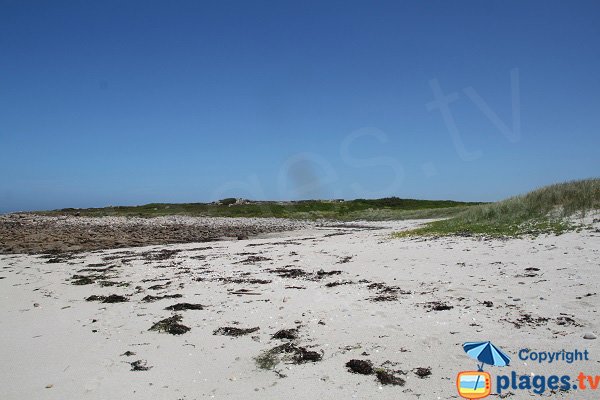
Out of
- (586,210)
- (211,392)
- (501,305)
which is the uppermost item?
(586,210)

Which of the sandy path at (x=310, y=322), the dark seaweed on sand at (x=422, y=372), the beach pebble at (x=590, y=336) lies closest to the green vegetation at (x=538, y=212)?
the sandy path at (x=310, y=322)

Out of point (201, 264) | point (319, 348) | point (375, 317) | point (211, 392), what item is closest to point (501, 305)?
point (375, 317)

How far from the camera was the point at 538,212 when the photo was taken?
18.3 m

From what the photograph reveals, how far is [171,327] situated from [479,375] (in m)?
5.08

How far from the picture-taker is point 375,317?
718 centimetres

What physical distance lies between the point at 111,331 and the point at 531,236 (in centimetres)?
1334

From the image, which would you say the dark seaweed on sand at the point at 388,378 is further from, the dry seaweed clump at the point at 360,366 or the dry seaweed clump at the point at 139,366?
the dry seaweed clump at the point at 139,366

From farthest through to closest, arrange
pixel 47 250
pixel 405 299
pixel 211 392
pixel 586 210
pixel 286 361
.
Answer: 1. pixel 47 250
2. pixel 586 210
3. pixel 405 299
4. pixel 286 361
5. pixel 211 392

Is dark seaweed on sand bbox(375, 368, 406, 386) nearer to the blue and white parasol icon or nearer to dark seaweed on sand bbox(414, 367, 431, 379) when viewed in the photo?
dark seaweed on sand bbox(414, 367, 431, 379)

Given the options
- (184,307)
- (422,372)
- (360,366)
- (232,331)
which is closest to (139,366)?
(232,331)

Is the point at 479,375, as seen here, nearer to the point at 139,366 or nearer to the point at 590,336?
the point at 590,336

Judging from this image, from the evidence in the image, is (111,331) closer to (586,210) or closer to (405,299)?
(405,299)

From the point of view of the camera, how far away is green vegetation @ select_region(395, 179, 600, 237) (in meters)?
15.6

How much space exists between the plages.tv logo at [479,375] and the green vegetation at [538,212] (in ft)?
35.9
